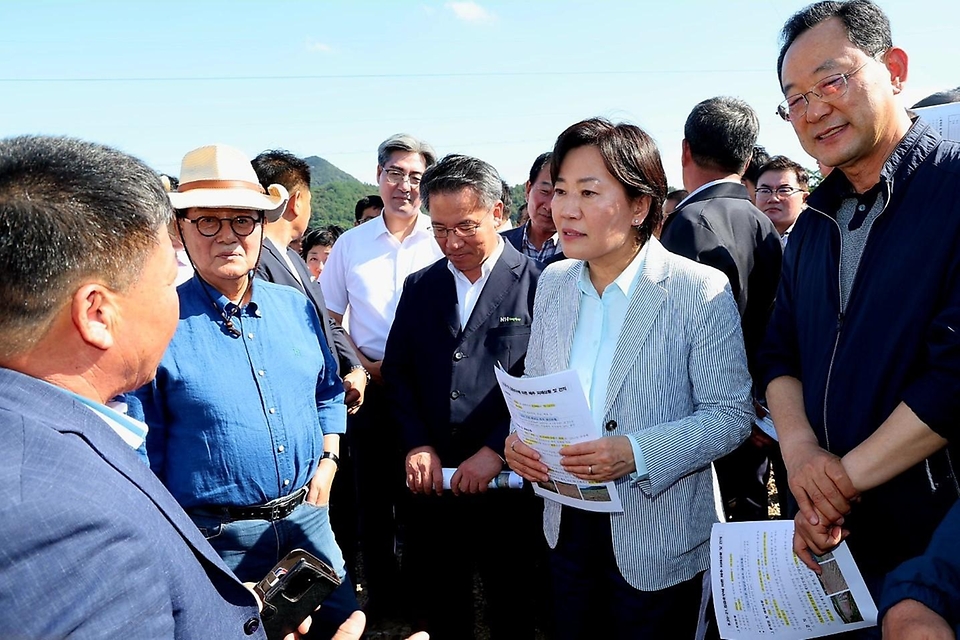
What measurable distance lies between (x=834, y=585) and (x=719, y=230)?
1.84 m

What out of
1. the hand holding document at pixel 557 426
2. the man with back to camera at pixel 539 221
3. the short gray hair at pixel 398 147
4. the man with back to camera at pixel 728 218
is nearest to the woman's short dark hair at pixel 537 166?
the man with back to camera at pixel 539 221

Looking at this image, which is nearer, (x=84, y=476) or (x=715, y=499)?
(x=84, y=476)

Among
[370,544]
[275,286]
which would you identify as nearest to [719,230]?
[275,286]

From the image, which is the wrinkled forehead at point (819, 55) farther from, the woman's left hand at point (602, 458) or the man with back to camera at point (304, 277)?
the man with back to camera at point (304, 277)

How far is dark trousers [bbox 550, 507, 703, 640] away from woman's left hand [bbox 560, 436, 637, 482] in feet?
0.83

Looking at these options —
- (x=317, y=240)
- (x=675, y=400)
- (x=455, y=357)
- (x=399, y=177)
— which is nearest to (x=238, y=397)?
(x=455, y=357)

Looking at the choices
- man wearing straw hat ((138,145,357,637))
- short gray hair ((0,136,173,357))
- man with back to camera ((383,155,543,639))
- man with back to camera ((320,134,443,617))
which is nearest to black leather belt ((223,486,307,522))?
man wearing straw hat ((138,145,357,637))

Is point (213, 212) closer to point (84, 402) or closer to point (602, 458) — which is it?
point (84, 402)

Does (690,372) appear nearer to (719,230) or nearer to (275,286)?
(719,230)

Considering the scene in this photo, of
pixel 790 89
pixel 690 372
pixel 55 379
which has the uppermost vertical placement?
pixel 790 89

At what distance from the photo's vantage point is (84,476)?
110 cm

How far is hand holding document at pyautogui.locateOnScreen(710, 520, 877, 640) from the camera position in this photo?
1756 mm

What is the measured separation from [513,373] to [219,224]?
1389mm

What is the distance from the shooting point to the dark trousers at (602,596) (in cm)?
219
